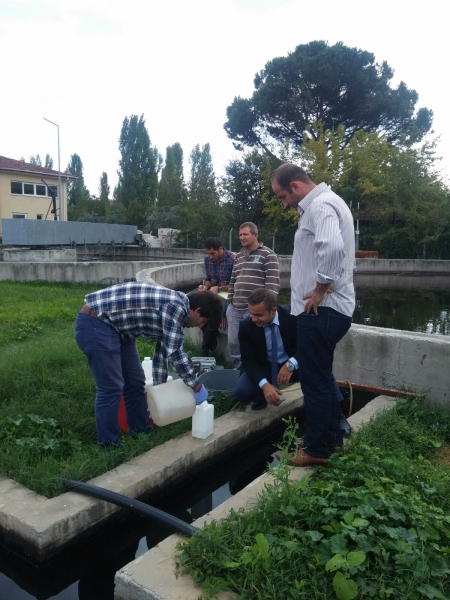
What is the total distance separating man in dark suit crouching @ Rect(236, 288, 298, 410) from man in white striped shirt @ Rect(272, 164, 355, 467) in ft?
2.22

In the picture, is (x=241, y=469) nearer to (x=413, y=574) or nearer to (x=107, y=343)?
(x=107, y=343)

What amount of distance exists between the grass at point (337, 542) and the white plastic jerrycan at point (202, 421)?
1.12m

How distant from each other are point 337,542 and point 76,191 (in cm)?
6393

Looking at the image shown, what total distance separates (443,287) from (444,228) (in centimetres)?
740

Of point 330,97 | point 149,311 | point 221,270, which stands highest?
point 330,97

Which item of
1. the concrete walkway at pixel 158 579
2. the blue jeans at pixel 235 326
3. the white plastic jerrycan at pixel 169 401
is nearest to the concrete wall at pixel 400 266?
the blue jeans at pixel 235 326

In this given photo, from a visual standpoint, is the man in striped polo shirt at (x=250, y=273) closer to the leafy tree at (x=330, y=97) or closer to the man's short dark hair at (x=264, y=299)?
the man's short dark hair at (x=264, y=299)

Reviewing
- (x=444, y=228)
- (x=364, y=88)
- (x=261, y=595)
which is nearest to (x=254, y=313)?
(x=261, y=595)

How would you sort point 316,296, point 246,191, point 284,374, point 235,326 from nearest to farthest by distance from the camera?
point 316,296 < point 284,374 < point 235,326 < point 246,191

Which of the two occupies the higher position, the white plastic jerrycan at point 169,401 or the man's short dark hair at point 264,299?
the man's short dark hair at point 264,299

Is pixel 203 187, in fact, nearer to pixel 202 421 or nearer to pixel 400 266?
pixel 400 266

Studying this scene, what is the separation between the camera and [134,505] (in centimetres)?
293

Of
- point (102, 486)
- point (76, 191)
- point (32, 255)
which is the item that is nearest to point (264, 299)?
point (102, 486)

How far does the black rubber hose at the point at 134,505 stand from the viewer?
2703 mm
